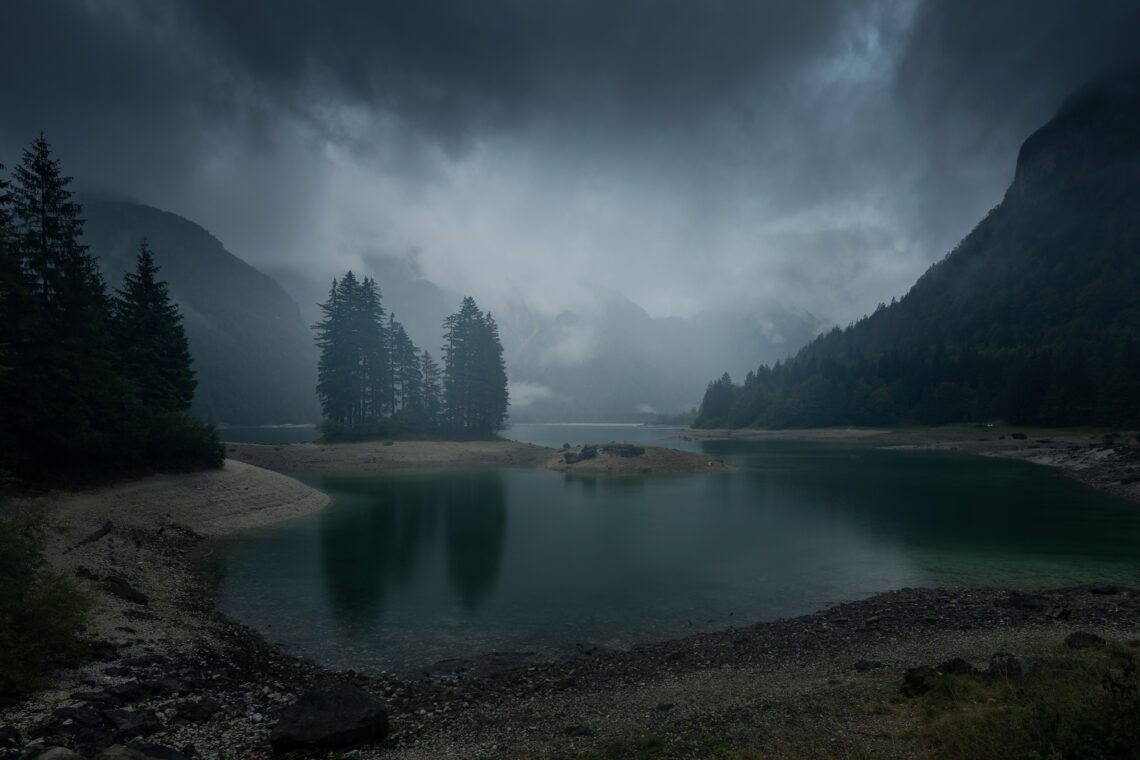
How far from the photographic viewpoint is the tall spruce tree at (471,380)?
84625mm

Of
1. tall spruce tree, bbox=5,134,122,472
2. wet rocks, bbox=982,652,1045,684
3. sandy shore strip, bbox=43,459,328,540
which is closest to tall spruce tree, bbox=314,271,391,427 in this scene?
sandy shore strip, bbox=43,459,328,540

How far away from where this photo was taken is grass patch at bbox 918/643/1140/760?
652 cm

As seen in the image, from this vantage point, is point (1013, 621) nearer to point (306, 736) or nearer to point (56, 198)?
point (306, 736)

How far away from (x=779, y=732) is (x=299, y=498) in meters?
37.9

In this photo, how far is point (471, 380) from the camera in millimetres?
85125

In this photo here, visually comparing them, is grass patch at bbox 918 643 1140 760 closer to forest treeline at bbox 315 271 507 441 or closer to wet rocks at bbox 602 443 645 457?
wet rocks at bbox 602 443 645 457

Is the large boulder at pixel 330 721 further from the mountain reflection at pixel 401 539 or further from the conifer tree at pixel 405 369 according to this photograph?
the conifer tree at pixel 405 369

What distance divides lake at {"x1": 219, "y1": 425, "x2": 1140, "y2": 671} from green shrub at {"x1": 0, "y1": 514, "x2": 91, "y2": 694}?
220 inches

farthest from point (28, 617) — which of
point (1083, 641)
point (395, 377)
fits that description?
point (395, 377)

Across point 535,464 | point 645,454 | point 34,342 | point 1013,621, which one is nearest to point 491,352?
point 535,464

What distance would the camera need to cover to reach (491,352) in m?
90.2

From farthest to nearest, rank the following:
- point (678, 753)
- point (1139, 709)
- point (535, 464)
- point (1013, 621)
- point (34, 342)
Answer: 1. point (535, 464)
2. point (34, 342)
3. point (1013, 621)
4. point (678, 753)
5. point (1139, 709)

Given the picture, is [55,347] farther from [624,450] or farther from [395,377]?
[395,377]

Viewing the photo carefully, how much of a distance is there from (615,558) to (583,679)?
13.5m
